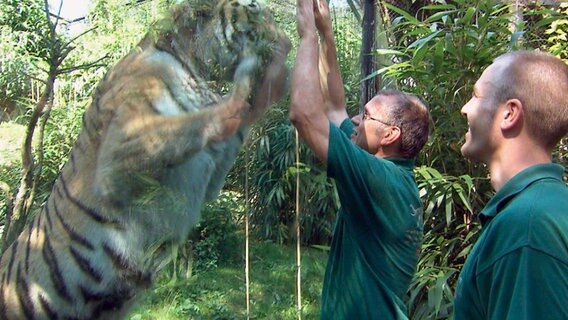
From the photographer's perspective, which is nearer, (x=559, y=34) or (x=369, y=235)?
(x=369, y=235)

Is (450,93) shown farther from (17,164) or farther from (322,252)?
(17,164)

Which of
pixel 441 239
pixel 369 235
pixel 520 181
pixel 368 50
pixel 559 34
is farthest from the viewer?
pixel 559 34

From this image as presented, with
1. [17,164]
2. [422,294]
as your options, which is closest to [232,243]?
[17,164]

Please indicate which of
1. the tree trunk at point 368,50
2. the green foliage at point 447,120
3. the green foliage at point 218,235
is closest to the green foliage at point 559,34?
the green foliage at point 447,120

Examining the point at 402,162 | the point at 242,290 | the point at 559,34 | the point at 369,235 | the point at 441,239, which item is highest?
the point at 559,34

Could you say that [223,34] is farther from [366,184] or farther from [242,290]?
[242,290]

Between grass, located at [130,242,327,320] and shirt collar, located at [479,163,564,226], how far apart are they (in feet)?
2.75

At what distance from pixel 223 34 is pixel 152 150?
32cm

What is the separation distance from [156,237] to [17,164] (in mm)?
1002

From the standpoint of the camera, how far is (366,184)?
1.43 metres

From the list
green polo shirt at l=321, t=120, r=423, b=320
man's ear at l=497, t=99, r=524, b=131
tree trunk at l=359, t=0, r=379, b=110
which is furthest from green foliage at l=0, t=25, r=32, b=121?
man's ear at l=497, t=99, r=524, b=131

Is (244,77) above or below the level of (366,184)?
above

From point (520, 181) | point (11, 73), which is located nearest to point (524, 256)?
point (520, 181)

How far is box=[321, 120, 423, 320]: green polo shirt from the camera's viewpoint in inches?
55.8
